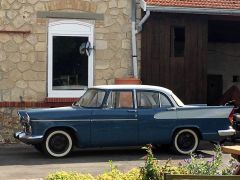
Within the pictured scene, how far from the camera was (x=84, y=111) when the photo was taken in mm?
11188

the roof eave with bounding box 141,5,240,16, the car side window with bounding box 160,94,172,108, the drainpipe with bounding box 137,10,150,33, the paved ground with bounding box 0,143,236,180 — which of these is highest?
the roof eave with bounding box 141,5,240,16

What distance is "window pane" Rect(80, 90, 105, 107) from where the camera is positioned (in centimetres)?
1141

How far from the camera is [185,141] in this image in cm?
1188

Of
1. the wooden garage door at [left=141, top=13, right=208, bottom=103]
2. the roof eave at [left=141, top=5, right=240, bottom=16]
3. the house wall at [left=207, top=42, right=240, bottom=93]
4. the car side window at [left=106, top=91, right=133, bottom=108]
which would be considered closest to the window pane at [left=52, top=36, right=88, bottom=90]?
the wooden garage door at [left=141, top=13, right=208, bottom=103]

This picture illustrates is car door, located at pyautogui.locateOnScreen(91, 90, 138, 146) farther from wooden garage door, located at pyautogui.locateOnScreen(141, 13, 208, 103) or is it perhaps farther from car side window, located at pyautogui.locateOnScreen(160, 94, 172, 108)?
wooden garage door, located at pyautogui.locateOnScreen(141, 13, 208, 103)

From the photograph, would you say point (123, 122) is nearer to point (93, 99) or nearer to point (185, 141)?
point (93, 99)

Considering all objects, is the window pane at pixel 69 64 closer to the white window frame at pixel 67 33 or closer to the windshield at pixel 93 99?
the white window frame at pixel 67 33

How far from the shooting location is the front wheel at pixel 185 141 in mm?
11781

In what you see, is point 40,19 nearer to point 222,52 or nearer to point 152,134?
point 152,134

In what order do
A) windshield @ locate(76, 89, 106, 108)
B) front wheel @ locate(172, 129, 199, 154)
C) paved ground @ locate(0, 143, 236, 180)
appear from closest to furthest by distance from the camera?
paved ground @ locate(0, 143, 236, 180)
windshield @ locate(76, 89, 106, 108)
front wheel @ locate(172, 129, 199, 154)

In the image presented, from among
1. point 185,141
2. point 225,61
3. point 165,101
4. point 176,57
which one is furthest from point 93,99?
point 225,61

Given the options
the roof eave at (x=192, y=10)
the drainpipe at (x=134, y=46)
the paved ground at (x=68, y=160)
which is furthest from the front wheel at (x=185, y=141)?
the roof eave at (x=192, y=10)

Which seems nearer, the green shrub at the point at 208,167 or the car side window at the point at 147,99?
the green shrub at the point at 208,167

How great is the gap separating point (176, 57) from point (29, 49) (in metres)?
4.19
